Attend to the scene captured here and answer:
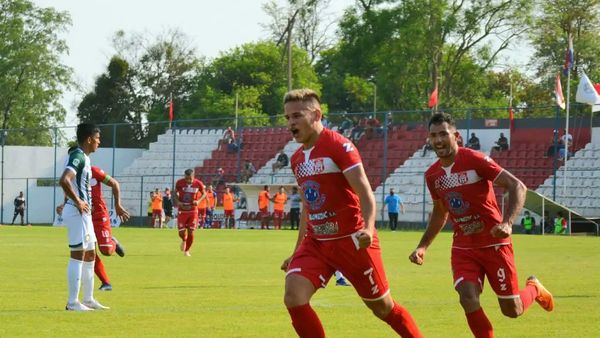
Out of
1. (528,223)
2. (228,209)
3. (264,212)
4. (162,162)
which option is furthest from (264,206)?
(162,162)

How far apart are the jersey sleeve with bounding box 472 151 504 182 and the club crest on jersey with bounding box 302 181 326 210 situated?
1746mm

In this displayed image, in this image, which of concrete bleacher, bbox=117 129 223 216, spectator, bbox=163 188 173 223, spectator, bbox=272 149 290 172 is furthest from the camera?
concrete bleacher, bbox=117 129 223 216

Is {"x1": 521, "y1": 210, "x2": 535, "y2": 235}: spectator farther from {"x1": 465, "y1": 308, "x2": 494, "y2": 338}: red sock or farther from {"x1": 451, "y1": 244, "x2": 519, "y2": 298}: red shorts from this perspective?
{"x1": 465, "y1": 308, "x2": 494, "y2": 338}: red sock

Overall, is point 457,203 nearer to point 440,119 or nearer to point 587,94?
point 440,119

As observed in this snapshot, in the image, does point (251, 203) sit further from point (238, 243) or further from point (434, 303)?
point (434, 303)

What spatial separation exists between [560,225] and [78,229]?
32648 mm

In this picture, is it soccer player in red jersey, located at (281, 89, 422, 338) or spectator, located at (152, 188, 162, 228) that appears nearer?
soccer player in red jersey, located at (281, 89, 422, 338)

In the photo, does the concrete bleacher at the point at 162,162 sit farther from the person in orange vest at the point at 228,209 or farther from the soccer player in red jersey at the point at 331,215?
the soccer player in red jersey at the point at 331,215

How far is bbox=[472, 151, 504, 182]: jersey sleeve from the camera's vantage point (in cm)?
1016

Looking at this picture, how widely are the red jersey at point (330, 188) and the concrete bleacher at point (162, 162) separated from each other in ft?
166

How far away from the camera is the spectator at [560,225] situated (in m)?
44.1

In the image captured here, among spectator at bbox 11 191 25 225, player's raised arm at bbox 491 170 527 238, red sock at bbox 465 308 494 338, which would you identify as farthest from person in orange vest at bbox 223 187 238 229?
red sock at bbox 465 308 494 338

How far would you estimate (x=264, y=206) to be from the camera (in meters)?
51.6

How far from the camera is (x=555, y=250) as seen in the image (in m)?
30.1
